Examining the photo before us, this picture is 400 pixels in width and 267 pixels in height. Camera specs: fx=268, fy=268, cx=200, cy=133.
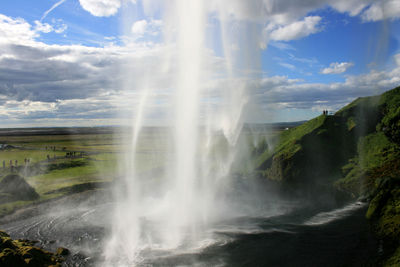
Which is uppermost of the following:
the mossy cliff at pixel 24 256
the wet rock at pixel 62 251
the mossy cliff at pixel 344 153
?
the mossy cliff at pixel 344 153

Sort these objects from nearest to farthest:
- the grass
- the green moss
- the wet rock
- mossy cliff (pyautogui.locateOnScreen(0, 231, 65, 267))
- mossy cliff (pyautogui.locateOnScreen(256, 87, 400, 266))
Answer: the green moss, mossy cliff (pyautogui.locateOnScreen(0, 231, 65, 267)), the wet rock, mossy cliff (pyautogui.locateOnScreen(256, 87, 400, 266)), the grass

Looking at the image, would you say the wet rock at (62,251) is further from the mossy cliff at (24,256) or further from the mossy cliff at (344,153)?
the mossy cliff at (344,153)

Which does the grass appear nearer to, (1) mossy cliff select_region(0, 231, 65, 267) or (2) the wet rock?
(2) the wet rock

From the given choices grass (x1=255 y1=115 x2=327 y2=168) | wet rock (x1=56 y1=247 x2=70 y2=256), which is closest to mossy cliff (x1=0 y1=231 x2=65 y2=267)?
wet rock (x1=56 y1=247 x2=70 y2=256)

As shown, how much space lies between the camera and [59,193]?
4488cm

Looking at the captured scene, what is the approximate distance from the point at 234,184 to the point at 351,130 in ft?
79.9

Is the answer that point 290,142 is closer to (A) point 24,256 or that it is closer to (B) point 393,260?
(B) point 393,260

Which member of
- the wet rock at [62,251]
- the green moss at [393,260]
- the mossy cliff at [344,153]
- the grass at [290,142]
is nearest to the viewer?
the green moss at [393,260]

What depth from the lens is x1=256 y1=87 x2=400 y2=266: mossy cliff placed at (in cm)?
3978

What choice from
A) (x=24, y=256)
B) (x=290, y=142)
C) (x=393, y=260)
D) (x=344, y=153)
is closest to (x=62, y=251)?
(x=24, y=256)

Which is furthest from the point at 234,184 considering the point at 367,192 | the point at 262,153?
the point at 367,192

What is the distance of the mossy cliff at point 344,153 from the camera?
131 feet

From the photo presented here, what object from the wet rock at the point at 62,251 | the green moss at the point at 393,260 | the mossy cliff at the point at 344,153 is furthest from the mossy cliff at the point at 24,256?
→ the mossy cliff at the point at 344,153

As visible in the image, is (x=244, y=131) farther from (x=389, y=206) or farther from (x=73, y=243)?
(x=73, y=243)
